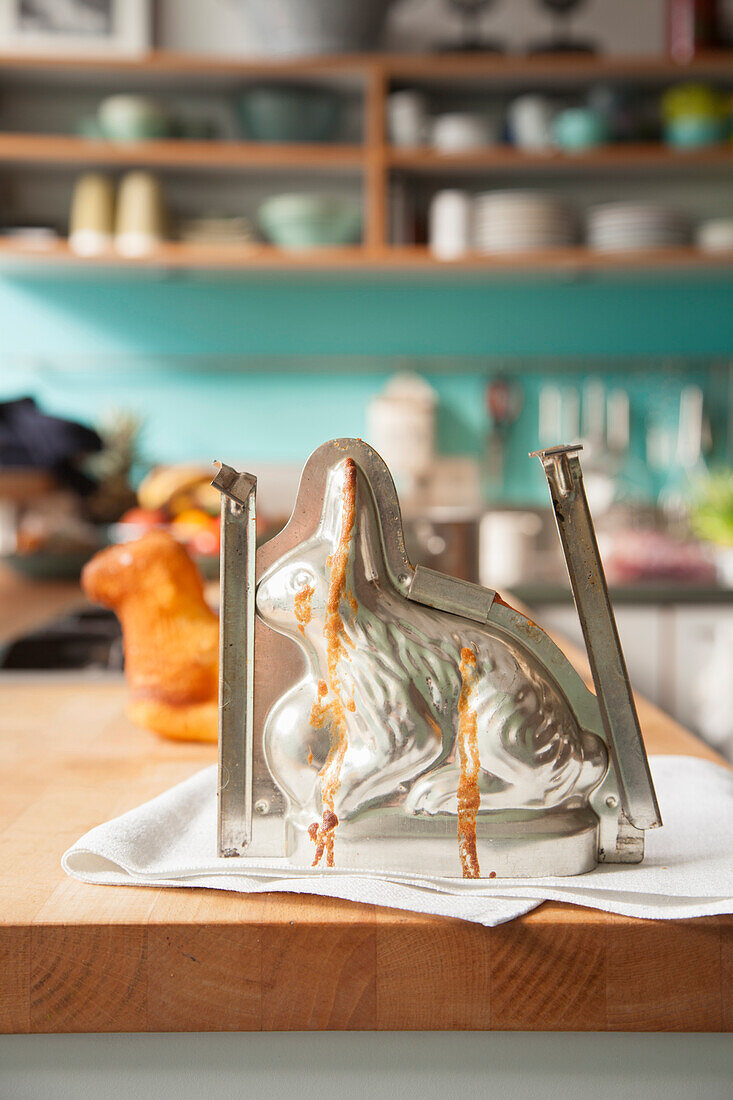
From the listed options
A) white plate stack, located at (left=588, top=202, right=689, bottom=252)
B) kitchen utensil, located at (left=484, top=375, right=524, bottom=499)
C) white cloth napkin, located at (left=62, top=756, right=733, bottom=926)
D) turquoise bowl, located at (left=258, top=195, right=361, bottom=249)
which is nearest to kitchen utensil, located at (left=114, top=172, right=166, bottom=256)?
turquoise bowl, located at (left=258, top=195, right=361, bottom=249)

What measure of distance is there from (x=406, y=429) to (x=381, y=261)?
0.45 metres

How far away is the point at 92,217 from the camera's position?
8.20 ft

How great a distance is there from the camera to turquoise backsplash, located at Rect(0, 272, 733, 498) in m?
2.79

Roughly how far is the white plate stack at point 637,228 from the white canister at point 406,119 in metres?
0.48

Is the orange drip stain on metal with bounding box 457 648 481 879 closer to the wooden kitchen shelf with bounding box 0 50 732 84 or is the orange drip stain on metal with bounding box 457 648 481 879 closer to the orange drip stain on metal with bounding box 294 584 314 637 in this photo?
the orange drip stain on metal with bounding box 294 584 314 637

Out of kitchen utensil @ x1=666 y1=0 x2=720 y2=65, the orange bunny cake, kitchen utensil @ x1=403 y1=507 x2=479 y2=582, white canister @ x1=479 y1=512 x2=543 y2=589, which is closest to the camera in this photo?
the orange bunny cake

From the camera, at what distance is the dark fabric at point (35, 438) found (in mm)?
2441

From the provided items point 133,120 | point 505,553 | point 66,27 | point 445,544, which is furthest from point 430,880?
point 66,27

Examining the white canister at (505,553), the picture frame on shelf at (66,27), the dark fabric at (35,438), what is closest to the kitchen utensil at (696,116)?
the white canister at (505,553)

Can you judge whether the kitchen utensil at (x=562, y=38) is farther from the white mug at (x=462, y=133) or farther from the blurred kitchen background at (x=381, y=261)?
the white mug at (x=462, y=133)

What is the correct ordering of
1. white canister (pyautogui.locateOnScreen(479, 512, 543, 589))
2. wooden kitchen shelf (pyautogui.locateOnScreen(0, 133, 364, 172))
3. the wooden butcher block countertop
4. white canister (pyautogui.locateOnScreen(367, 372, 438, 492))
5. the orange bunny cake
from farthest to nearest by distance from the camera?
white canister (pyautogui.locateOnScreen(367, 372, 438, 492)) < wooden kitchen shelf (pyautogui.locateOnScreen(0, 133, 364, 172)) < white canister (pyautogui.locateOnScreen(479, 512, 543, 589)) < the orange bunny cake < the wooden butcher block countertop

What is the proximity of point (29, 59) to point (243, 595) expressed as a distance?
246 centimetres

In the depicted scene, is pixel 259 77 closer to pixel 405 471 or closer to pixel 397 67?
pixel 397 67

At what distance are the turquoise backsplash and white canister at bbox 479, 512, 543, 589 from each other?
0.48 m
